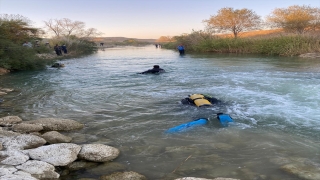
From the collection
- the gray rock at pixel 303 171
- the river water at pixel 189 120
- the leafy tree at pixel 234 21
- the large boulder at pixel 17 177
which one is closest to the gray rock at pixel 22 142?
the river water at pixel 189 120

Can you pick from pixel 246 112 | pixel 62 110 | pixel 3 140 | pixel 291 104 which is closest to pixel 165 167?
pixel 3 140

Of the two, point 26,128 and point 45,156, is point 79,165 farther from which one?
point 26,128

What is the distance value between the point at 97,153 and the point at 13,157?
110 cm

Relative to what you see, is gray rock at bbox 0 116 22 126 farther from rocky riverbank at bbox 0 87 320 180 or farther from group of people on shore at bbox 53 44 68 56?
group of people on shore at bbox 53 44 68 56

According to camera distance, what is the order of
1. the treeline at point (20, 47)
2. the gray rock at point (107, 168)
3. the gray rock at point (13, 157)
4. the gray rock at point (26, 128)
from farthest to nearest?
1. the treeline at point (20, 47)
2. the gray rock at point (26, 128)
3. the gray rock at point (107, 168)
4. the gray rock at point (13, 157)

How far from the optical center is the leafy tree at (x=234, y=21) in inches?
1674

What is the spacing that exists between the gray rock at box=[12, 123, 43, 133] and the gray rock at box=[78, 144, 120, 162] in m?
1.62

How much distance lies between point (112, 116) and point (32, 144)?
2265 mm

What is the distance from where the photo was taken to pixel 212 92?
891 centimetres

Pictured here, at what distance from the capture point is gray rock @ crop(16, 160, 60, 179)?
3301mm

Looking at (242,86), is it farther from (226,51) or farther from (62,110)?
(226,51)

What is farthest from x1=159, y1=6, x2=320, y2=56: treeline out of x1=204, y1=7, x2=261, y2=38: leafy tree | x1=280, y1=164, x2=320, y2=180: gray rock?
x1=280, y1=164, x2=320, y2=180: gray rock

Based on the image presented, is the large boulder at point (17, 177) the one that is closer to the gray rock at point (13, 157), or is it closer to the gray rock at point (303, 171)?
the gray rock at point (13, 157)

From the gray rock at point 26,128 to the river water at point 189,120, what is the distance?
2.53 feet
